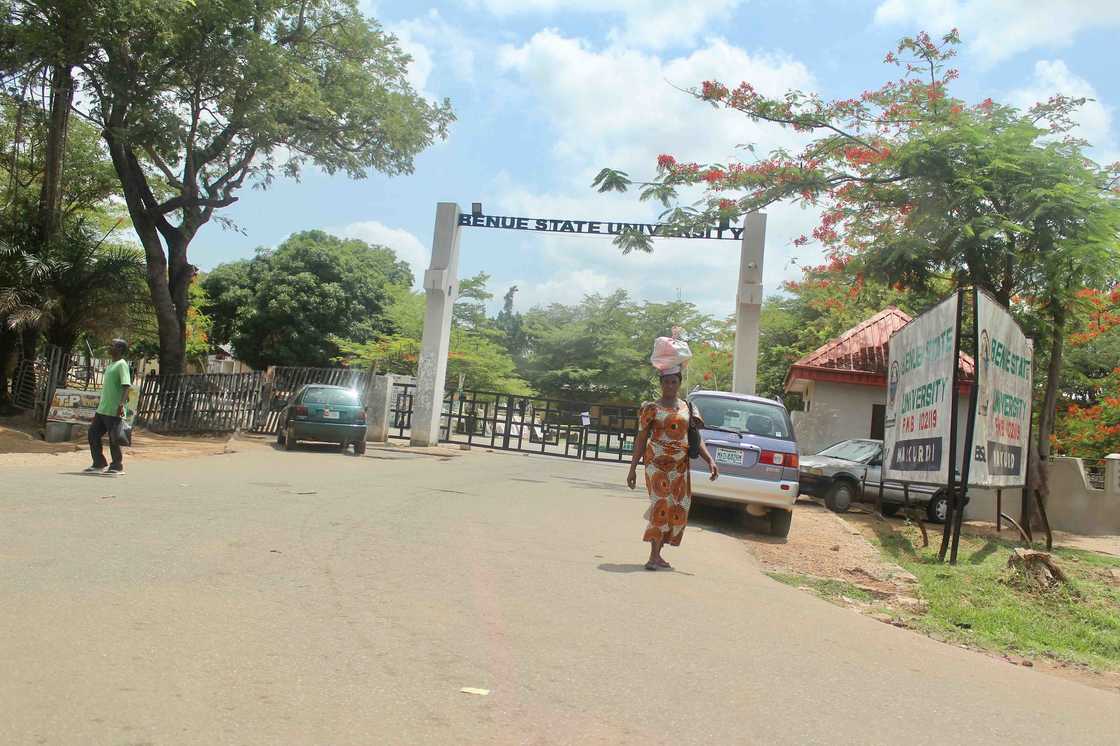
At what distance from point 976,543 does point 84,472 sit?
11862mm

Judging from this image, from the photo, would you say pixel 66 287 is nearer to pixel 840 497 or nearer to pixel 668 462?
pixel 840 497

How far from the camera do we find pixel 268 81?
18.7m

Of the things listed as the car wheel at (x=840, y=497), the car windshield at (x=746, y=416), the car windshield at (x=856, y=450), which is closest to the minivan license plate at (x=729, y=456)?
the car windshield at (x=746, y=416)

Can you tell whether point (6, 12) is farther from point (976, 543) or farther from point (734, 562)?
point (976, 543)

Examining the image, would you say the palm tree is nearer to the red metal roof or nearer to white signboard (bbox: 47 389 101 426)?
white signboard (bbox: 47 389 101 426)

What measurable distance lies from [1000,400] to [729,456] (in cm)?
326

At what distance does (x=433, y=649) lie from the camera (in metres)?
4.65

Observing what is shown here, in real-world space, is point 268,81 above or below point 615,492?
above

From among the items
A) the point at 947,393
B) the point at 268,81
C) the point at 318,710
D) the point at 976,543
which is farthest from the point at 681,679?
the point at 268,81

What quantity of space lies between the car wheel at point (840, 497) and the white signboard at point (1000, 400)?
520 cm

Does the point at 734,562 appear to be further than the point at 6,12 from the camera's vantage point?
No

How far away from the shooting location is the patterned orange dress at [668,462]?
7.97 meters

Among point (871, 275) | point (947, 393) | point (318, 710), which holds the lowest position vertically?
point (318, 710)

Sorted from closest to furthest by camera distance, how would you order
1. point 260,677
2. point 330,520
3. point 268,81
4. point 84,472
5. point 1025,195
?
point 260,677
point 330,520
point 84,472
point 1025,195
point 268,81
